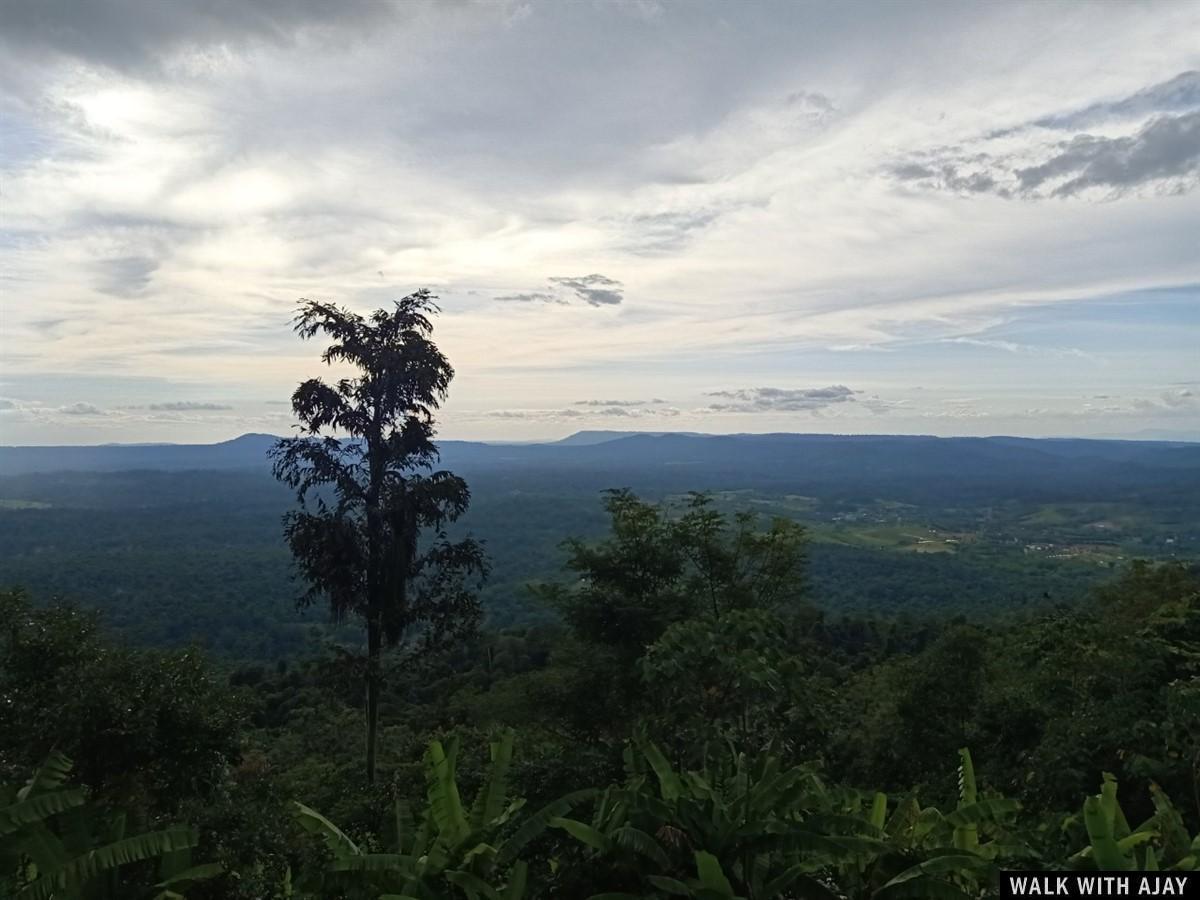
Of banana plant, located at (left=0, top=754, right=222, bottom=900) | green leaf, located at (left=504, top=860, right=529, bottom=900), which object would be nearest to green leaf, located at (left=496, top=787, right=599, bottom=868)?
green leaf, located at (left=504, top=860, right=529, bottom=900)

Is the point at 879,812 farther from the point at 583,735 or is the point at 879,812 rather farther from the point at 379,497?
the point at 379,497

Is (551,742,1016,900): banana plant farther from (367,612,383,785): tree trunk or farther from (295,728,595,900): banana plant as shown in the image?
(367,612,383,785): tree trunk

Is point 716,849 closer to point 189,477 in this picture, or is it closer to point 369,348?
point 369,348

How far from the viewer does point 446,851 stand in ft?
16.5

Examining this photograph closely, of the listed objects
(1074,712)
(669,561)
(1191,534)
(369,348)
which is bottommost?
(1191,534)

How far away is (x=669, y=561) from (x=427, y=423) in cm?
492

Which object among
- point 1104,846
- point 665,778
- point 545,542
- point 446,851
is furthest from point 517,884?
point 545,542

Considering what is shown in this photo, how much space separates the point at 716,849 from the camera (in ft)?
16.1

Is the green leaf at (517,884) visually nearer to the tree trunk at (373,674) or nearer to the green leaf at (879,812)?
the green leaf at (879,812)

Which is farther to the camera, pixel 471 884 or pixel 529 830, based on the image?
pixel 529 830

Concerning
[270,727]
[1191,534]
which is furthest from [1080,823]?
[1191,534]

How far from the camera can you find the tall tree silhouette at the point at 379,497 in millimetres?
11391

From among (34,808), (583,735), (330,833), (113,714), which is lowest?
(583,735)

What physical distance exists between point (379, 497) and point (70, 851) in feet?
23.0
